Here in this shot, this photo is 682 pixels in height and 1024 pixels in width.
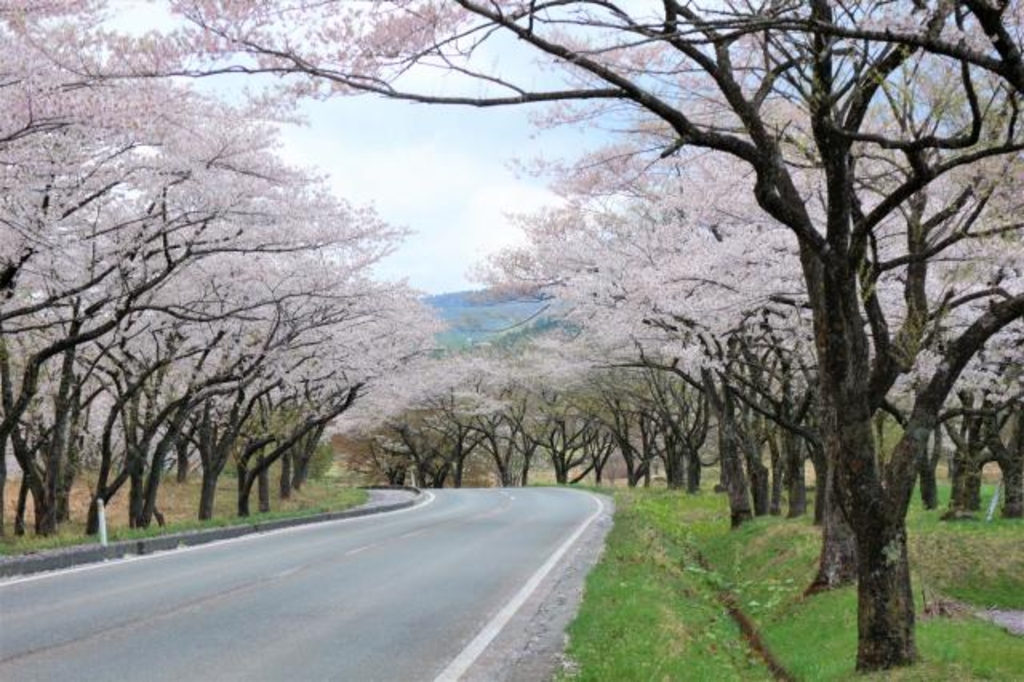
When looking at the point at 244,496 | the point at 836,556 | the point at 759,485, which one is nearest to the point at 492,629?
the point at 836,556

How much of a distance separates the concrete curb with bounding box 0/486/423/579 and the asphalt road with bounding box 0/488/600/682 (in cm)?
48

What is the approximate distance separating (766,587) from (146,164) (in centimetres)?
1146

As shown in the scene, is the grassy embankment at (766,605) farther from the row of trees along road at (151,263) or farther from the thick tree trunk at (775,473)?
the row of trees along road at (151,263)

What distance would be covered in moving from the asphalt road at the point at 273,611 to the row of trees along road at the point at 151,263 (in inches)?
171

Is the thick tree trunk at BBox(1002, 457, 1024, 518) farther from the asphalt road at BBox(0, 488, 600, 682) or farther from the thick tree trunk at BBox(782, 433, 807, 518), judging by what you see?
the asphalt road at BBox(0, 488, 600, 682)

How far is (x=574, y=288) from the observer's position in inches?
878

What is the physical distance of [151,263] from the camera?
1952cm

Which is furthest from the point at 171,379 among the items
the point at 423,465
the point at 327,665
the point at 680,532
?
the point at 423,465

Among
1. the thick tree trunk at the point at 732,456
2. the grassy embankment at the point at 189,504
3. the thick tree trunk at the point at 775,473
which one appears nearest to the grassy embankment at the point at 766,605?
the thick tree trunk at the point at 732,456

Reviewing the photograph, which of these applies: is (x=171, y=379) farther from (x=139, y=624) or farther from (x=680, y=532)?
(x=139, y=624)

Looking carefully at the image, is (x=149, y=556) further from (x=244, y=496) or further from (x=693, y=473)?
(x=693, y=473)

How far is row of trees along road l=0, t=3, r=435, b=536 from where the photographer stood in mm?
11674

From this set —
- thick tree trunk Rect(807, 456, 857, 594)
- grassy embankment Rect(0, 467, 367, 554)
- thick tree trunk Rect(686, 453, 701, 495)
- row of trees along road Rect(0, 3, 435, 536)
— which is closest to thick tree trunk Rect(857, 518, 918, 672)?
thick tree trunk Rect(807, 456, 857, 594)

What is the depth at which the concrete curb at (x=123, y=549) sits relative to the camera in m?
12.9
